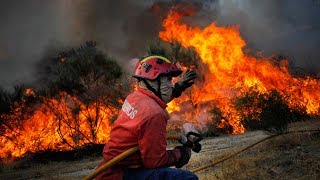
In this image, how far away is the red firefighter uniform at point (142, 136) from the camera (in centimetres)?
261

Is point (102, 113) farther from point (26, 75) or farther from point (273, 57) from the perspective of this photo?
point (273, 57)

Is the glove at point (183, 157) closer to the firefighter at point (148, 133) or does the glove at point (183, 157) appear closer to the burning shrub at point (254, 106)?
the firefighter at point (148, 133)

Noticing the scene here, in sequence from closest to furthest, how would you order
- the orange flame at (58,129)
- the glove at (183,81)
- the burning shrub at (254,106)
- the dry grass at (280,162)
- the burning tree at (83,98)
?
the glove at (183,81), the dry grass at (280,162), the burning shrub at (254,106), the orange flame at (58,129), the burning tree at (83,98)

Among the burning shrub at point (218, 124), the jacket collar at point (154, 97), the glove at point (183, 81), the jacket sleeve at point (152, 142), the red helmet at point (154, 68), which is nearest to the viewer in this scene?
the jacket sleeve at point (152, 142)

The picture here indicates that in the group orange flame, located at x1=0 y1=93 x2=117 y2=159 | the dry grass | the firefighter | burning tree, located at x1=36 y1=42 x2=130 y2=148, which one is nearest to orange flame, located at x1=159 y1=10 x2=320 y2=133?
burning tree, located at x1=36 y1=42 x2=130 y2=148

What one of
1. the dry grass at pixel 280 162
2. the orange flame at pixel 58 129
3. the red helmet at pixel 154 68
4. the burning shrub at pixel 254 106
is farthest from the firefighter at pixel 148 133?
the orange flame at pixel 58 129

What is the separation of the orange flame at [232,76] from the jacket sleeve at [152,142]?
1563cm

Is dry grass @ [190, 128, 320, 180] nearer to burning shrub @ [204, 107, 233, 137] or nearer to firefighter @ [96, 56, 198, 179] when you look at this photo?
firefighter @ [96, 56, 198, 179]

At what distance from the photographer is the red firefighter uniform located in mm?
2613

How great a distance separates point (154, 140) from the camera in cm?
260

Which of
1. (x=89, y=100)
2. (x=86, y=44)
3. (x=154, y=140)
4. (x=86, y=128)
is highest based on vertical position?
(x=86, y=44)

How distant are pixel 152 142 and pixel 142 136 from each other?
101 millimetres

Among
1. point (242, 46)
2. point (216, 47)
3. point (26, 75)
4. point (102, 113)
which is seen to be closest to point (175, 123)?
point (102, 113)

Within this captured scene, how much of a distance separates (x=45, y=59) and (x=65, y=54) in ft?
8.27
